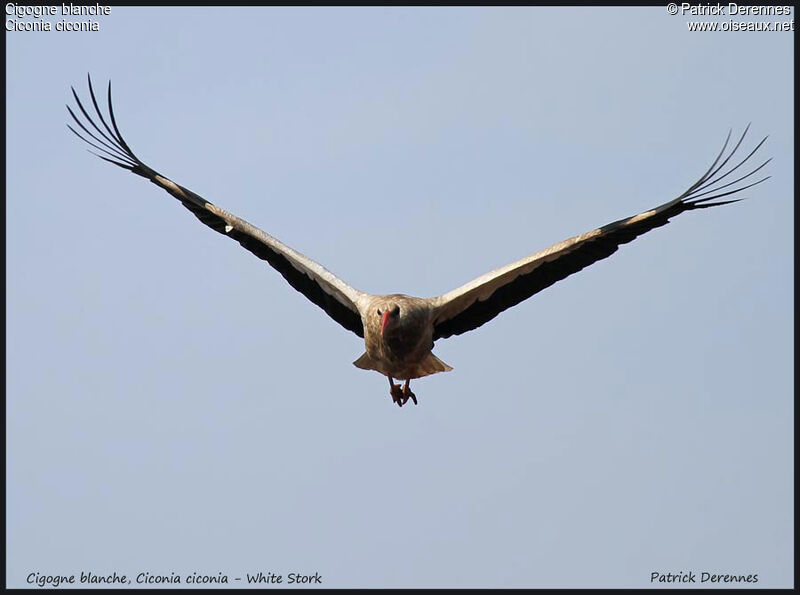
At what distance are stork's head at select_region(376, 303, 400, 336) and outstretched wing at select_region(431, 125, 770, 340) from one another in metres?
0.57

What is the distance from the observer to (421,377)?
1556cm

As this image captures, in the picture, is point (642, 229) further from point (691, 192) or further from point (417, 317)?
point (417, 317)

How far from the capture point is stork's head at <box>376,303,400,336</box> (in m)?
14.8

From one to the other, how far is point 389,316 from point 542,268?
1530 mm

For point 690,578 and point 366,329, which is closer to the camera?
point 366,329

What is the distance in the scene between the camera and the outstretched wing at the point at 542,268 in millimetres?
14625

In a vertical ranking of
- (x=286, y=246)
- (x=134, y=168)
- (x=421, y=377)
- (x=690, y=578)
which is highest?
(x=134, y=168)

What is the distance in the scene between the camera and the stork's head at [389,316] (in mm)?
14828

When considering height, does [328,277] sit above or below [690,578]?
above

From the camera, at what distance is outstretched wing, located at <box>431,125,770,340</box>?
48.0 feet

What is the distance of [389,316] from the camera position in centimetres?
1483

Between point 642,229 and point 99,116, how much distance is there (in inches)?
210

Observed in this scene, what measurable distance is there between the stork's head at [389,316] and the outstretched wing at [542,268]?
1.88 feet

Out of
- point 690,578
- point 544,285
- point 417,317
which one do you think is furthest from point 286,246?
point 690,578
